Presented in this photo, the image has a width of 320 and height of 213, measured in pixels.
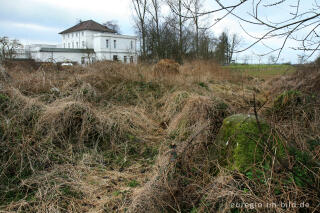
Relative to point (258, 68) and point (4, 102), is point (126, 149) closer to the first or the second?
point (4, 102)

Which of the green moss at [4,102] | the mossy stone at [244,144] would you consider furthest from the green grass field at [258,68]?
the green moss at [4,102]

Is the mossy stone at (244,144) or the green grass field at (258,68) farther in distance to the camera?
the green grass field at (258,68)

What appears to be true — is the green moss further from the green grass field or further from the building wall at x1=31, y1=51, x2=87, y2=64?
the green grass field

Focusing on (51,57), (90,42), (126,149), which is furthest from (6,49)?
(90,42)

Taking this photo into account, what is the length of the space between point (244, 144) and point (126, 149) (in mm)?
2285

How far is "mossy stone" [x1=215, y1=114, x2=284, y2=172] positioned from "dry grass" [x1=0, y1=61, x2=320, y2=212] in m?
0.12

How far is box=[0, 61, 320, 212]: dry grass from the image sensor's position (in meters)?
2.23

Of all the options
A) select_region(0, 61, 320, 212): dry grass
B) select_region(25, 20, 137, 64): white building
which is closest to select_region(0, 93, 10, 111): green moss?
select_region(0, 61, 320, 212): dry grass

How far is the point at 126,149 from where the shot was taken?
13.5ft

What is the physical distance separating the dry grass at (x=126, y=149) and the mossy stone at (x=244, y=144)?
0.12 meters

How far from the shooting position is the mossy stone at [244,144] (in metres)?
2.26

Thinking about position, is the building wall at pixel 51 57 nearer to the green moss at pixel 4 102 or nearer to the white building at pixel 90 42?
the white building at pixel 90 42

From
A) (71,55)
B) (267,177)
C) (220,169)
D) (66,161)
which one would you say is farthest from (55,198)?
(71,55)

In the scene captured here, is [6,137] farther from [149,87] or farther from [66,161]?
[149,87]
